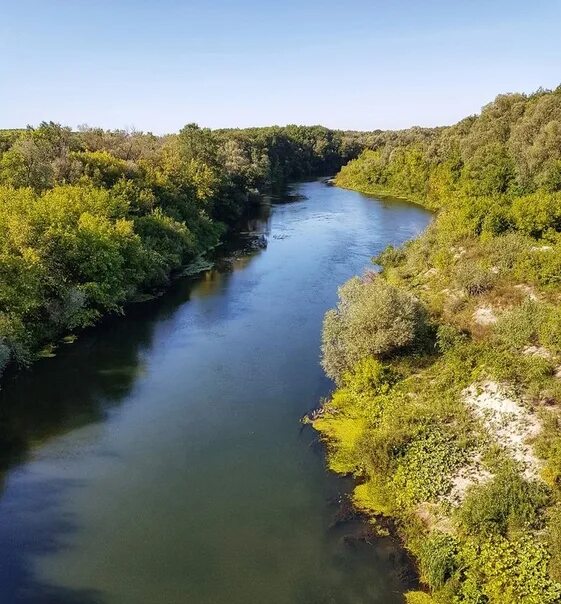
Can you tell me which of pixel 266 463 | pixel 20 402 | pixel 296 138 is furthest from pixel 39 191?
pixel 296 138

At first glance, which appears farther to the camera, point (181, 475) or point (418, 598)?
point (181, 475)

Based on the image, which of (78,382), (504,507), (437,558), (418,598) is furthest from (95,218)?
(504,507)

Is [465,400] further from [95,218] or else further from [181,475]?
[95,218]

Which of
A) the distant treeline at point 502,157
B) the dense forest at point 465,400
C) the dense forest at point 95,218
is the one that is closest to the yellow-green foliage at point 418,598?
the dense forest at point 465,400

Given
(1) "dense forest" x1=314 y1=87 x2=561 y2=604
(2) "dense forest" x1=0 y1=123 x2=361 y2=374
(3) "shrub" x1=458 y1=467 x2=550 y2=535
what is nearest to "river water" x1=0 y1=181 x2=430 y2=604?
(1) "dense forest" x1=314 y1=87 x2=561 y2=604

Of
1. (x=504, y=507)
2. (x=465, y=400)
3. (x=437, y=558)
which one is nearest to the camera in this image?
(x=437, y=558)

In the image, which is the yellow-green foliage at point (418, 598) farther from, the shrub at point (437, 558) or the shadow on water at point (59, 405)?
the shadow on water at point (59, 405)

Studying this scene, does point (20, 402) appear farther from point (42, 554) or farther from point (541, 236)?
point (541, 236)
